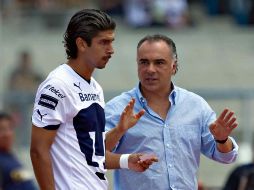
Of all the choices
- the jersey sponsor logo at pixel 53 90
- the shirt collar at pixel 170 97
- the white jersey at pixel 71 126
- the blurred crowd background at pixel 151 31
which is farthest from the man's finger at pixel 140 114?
the blurred crowd background at pixel 151 31

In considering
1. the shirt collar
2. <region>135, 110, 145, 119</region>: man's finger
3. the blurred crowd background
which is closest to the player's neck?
<region>135, 110, 145, 119</region>: man's finger

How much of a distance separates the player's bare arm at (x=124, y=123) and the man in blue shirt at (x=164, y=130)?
9 cm

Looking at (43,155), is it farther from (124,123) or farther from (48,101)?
(124,123)

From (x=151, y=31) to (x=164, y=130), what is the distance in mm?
13634

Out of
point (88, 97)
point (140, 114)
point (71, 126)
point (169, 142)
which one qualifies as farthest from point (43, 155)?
point (169, 142)

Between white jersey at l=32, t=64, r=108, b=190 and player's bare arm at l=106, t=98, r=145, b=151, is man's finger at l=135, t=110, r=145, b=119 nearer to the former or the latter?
player's bare arm at l=106, t=98, r=145, b=151

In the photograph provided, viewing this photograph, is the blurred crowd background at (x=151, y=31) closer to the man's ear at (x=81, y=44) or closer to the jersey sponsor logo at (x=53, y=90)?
the man's ear at (x=81, y=44)

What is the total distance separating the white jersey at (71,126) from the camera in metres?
6.42

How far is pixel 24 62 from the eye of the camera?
16750 mm

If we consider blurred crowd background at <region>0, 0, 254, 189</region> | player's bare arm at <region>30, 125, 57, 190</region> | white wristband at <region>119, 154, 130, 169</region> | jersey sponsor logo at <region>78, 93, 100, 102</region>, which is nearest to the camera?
player's bare arm at <region>30, 125, 57, 190</region>

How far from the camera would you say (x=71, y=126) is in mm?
6508

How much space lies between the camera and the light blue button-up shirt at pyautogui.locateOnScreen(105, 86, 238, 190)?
7.28 metres

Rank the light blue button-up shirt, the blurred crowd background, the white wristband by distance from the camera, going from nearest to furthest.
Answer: the white wristband < the light blue button-up shirt < the blurred crowd background

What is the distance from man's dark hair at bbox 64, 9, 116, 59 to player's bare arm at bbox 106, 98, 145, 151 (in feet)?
2.03
